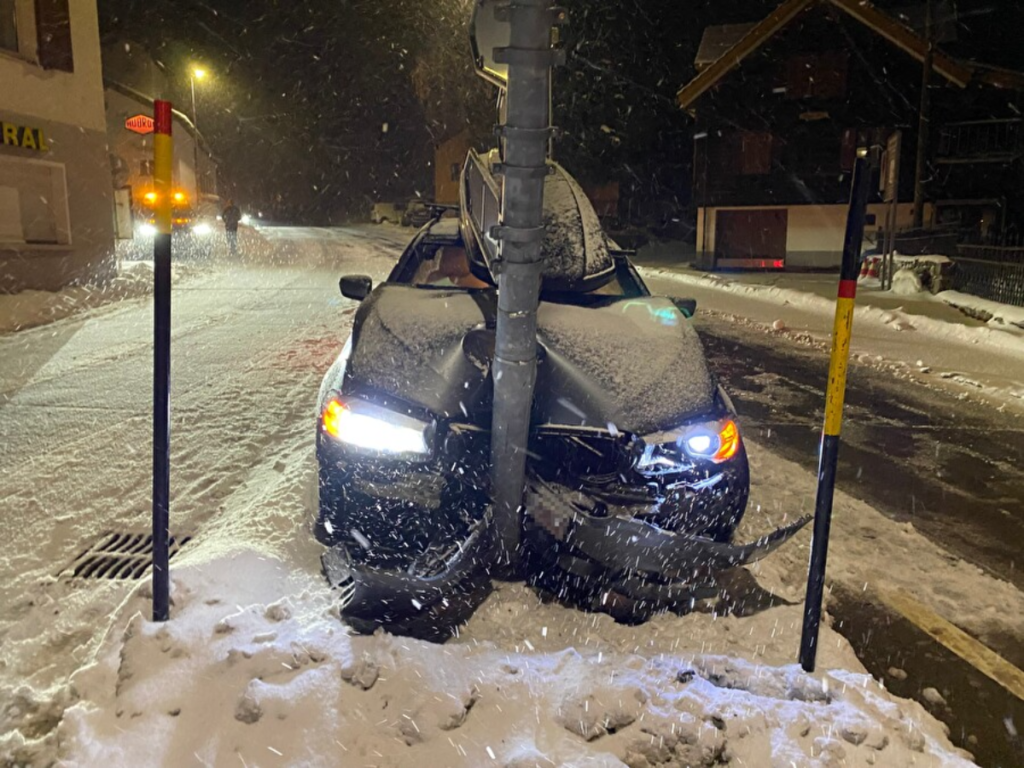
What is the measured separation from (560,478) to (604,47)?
1339 inches

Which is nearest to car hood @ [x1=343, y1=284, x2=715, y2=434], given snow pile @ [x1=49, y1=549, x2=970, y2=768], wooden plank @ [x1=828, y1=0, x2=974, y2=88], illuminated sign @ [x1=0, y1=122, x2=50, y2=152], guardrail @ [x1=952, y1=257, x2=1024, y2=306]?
snow pile @ [x1=49, y1=549, x2=970, y2=768]

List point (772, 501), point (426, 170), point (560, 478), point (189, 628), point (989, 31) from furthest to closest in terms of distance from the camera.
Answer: point (426, 170) < point (989, 31) < point (772, 501) < point (560, 478) < point (189, 628)

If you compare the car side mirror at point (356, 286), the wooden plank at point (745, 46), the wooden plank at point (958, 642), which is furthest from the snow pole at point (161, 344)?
the wooden plank at point (745, 46)

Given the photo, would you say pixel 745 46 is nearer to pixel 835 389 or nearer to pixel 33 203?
pixel 33 203

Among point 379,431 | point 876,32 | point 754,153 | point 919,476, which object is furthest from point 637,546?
point 876,32

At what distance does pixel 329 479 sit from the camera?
3.47 m

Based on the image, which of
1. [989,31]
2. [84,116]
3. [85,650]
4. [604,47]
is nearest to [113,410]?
[85,650]

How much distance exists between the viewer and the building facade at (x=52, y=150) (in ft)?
46.2

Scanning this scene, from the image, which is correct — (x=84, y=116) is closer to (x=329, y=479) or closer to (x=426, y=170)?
(x=329, y=479)

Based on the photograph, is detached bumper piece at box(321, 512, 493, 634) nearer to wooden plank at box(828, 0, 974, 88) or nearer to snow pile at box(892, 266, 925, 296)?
snow pile at box(892, 266, 925, 296)

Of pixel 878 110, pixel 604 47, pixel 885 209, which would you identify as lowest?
pixel 885 209

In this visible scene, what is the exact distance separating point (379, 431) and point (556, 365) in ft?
2.83

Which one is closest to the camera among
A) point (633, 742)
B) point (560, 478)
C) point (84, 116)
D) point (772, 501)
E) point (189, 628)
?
point (633, 742)

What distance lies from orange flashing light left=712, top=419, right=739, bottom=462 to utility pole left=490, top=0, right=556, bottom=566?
0.92 meters
